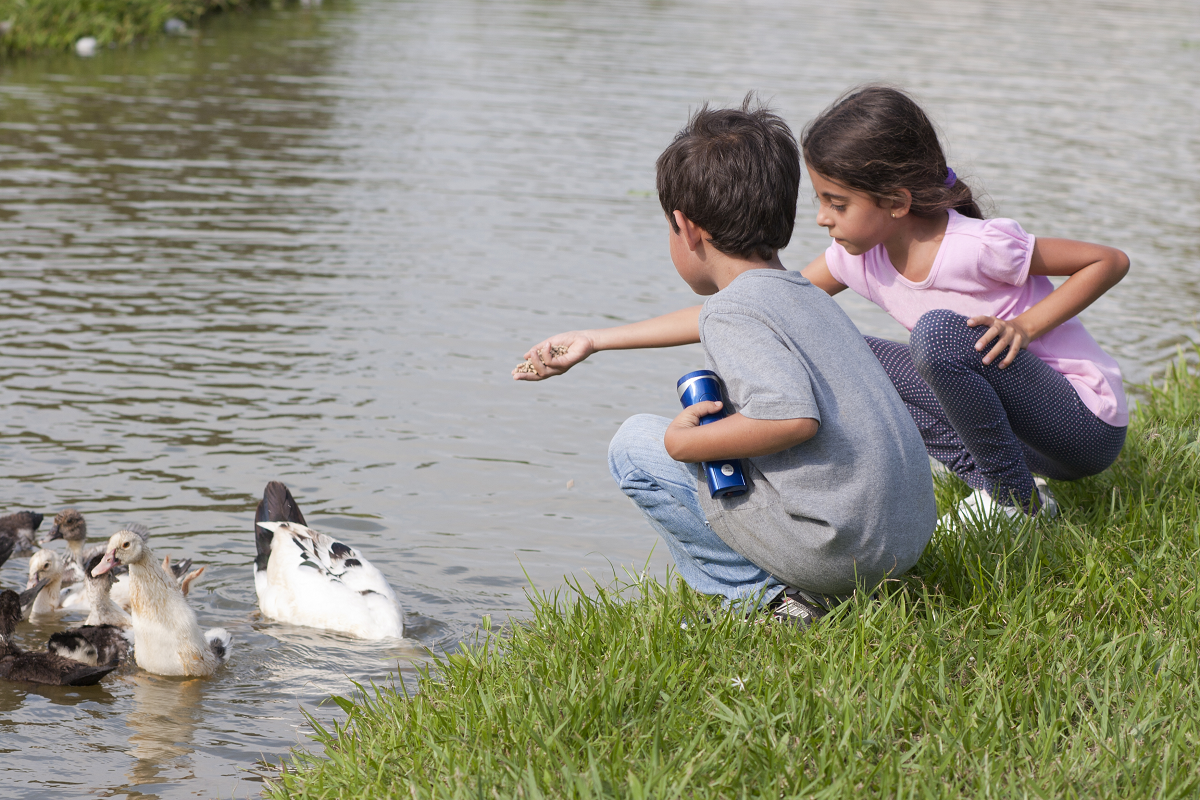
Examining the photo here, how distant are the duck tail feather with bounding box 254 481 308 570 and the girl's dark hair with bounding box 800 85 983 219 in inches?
123

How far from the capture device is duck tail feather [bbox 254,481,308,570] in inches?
230

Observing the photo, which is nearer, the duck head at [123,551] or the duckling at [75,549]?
the duck head at [123,551]

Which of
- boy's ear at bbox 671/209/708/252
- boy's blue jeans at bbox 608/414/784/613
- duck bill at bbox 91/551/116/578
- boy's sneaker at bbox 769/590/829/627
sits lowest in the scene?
duck bill at bbox 91/551/116/578

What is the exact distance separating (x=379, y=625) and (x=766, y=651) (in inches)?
87.6

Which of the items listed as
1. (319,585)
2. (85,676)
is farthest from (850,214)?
(85,676)

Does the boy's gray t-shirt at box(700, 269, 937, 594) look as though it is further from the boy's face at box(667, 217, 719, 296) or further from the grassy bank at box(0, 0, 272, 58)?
the grassy bank at box(0, 0, 272, 58)

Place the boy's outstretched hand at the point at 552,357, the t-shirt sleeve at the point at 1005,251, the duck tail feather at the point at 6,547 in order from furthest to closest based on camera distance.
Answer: the duck tail feather at the point at 6,547
the t-shirt sleeve at the point at 1005,251
the boy's outstretched hand at the point at 552,357

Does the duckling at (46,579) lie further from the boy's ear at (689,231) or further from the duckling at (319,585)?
the boy's ear at (689,231)

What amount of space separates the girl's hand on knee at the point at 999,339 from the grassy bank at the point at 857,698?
0.63 metres

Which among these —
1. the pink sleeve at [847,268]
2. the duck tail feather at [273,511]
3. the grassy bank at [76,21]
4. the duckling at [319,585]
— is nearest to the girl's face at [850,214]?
the pink sleeve at [847,268]

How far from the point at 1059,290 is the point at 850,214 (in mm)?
862

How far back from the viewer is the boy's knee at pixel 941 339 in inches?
173

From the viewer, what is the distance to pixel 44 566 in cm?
560

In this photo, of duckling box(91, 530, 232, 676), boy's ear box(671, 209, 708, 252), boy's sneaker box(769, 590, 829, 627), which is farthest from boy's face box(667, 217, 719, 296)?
duckling box(91, 530, 232, 676)
